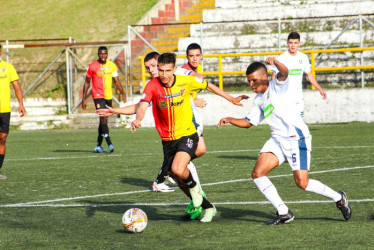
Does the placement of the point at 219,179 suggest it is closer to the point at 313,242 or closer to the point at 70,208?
the point at 70,208

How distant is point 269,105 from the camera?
733cm

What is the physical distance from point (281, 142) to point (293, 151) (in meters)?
0.16

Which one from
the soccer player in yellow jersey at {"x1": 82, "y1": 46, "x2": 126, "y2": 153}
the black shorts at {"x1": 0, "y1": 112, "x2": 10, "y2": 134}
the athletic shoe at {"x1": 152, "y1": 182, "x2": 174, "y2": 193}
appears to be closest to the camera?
the athletic shoe at {"x1": 152, "y1": 182, "x2": 174, "y2": 193}

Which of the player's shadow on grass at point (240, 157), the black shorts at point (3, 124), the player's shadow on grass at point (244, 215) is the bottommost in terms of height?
the player's shadow on grass at point (240, 157)

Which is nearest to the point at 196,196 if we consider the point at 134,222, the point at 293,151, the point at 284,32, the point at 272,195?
→ the point at 272,195

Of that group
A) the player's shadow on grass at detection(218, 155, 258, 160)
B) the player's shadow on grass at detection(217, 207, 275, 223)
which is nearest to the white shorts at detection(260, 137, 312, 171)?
the player's shadow on grass at detection(217, 207, 275, 223)

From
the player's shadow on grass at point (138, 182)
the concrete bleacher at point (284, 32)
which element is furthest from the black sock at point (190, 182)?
the concrete bleacher at point (284, 32)

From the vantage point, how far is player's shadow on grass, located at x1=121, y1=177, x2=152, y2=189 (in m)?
10.1

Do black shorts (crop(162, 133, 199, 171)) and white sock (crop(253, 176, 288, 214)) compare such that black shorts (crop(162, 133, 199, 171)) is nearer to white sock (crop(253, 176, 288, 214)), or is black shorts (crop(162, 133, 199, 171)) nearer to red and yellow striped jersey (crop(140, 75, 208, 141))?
red and yellow striped jersey (crop(140, 75, 208, 141))

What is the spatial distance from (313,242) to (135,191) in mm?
3967

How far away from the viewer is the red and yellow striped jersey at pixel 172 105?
759 cm

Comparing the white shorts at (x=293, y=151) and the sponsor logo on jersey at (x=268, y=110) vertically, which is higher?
the sponsor logo on jersey at (x=268, y=110)

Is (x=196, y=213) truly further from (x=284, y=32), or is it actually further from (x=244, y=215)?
(x=284, y=32)

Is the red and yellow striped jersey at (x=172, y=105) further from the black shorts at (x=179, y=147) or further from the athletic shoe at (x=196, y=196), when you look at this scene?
the athletic shoe at (x=196, y=196)
